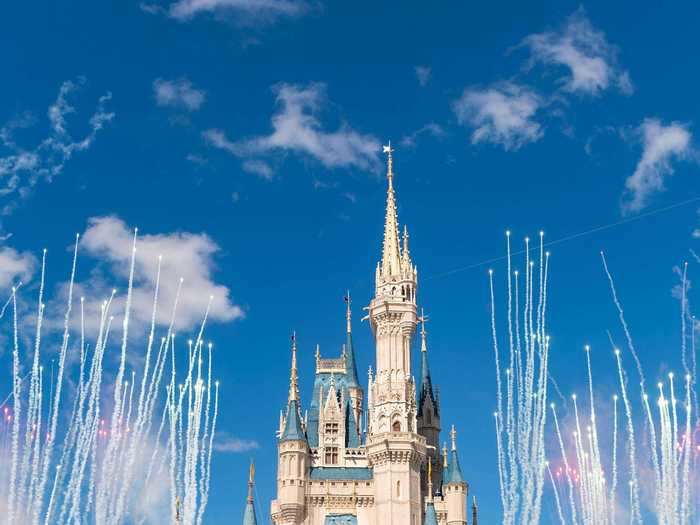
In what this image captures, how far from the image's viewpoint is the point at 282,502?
106625mm

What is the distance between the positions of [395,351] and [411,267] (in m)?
10.6

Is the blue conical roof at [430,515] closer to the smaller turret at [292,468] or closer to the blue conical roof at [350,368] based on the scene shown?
the smaller turret at [292,468]

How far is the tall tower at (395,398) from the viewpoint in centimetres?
10569

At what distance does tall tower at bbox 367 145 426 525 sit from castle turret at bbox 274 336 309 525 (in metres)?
6.81

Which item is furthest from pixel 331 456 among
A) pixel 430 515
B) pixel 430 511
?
pixel 430 515

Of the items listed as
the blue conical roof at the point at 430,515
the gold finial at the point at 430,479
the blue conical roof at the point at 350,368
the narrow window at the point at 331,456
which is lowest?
the blue conical roof at the point at 430,515

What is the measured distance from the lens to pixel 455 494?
11025 centimetres

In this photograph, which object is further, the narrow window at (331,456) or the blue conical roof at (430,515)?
the narrow window at (331,456)

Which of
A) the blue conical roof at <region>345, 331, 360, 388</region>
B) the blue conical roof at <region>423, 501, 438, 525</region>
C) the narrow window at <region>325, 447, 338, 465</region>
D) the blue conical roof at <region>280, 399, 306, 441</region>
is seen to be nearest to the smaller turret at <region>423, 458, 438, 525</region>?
the blue conical roof at <region>423, 501, 438, 525</region>

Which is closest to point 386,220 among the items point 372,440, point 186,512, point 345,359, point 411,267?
point 411,267

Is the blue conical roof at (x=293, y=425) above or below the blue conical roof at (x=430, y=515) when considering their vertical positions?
above

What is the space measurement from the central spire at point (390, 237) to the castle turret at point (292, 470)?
18.1 meters

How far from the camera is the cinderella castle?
106 metres

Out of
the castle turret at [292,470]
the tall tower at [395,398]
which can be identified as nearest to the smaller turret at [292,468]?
the castle turret at [292,470]
